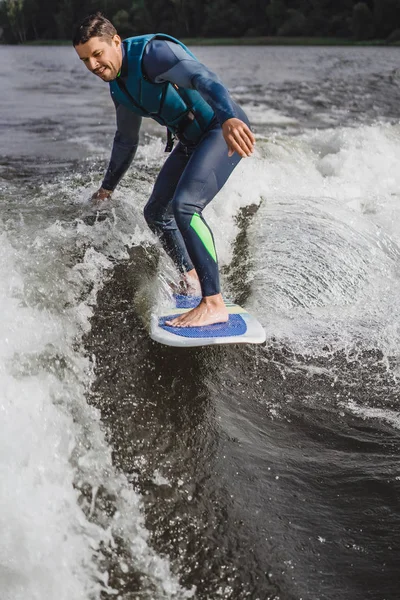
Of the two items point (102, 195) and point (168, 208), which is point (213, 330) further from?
point (102, 195)

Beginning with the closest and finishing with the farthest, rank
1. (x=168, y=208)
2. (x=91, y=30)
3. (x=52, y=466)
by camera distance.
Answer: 1. (x=52, y=466)
2. (x=91, y=30)
3. (x=168, y=208)

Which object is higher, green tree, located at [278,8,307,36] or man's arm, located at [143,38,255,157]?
man's arm, located at [143,38,255,157]

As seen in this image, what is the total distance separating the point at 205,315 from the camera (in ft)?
13.9

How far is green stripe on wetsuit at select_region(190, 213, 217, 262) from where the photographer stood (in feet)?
13.5

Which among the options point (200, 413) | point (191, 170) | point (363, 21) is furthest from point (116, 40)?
point (363, 21)

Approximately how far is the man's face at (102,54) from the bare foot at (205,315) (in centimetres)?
152

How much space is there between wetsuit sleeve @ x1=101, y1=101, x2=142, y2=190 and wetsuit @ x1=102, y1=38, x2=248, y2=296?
0.20 feet

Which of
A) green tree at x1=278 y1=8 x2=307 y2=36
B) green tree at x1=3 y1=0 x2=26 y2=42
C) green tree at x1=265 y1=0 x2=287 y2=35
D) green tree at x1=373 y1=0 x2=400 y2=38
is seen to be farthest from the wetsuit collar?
green tree at x1=3 y1=0 x2=26 y2=42

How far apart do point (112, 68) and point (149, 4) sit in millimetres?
87069

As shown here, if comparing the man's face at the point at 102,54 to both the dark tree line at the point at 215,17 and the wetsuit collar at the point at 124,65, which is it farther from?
the dark tree line at the point at 215,17

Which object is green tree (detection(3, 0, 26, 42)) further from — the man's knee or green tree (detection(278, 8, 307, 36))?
the man's knee

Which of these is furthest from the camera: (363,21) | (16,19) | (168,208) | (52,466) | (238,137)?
(16,19)

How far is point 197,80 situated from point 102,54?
0.59 m

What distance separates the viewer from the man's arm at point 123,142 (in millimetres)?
4844
